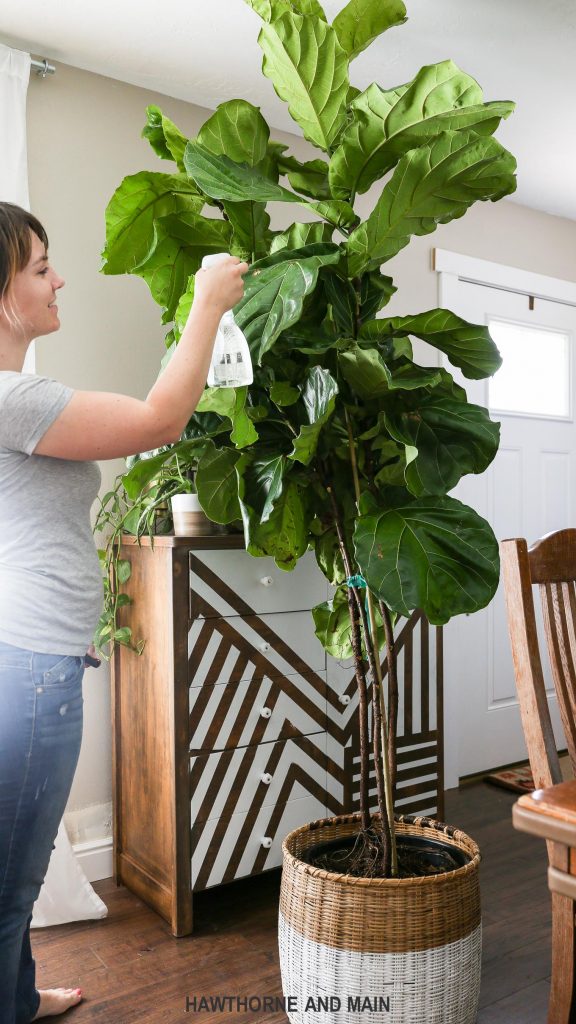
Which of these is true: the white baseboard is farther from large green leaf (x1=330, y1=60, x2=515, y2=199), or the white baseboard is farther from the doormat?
large green leaf (x1=330, y1=60, x2=515, y2=199)

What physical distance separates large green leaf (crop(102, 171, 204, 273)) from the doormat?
2.41 metres

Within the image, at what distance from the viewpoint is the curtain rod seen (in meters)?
2.30

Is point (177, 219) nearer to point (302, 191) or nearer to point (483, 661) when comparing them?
point (302, 191)

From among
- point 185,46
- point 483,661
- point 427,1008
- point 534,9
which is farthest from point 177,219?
point 483,661

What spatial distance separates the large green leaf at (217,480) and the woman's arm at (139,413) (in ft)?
1.65

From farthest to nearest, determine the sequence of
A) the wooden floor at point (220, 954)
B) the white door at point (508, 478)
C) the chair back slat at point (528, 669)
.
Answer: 1. the white door at point (508, 478)
2. the wooden floor at point (220, 954)
3. the chair back slat at point (528, 669)

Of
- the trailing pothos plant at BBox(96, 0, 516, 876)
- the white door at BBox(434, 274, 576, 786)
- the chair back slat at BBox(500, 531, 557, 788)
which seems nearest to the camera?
the chair back slat at BBox(500, 531, 557, 788)

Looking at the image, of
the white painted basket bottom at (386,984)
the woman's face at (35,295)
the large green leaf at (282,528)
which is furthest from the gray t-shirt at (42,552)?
the white painted basket bottom at (386,984)

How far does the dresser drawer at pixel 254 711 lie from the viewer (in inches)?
82.4

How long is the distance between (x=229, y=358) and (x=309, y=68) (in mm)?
603

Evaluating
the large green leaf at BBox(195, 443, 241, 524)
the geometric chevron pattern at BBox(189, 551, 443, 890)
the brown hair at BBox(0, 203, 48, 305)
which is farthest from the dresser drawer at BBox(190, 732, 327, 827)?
the brown hair at BBox(0, 203, 48, 305)

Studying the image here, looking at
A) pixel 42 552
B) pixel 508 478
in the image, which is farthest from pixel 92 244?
pixel 508 478

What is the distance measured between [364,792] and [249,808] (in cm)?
60

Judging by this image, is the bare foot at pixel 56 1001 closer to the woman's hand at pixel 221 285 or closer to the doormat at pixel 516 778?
the woman's hand at pixel 221 285
